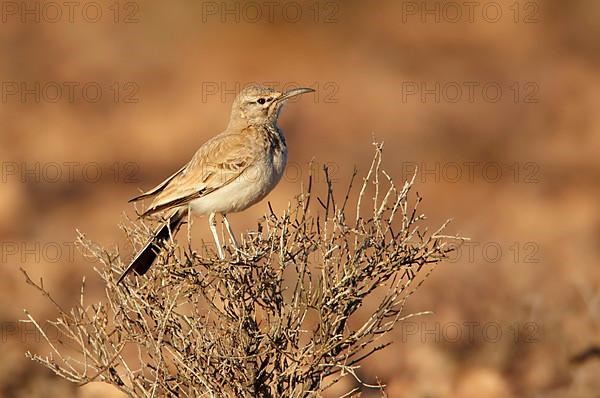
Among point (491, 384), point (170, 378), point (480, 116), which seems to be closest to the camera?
point (170, 378)

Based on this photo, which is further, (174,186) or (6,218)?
(6,218)

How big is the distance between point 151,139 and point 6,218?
15.8ft

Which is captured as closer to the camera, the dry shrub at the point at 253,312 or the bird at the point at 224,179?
the dry shrub at the point at 253,312

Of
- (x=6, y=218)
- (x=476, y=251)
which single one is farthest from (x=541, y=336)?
(x=6, y=218)

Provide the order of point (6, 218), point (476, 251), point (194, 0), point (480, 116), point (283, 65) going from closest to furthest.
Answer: point (476, 251)
point (6, 218)
point (480, 116)
point (283, 65)
point (194, 0)

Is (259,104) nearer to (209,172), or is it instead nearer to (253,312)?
(209,172)

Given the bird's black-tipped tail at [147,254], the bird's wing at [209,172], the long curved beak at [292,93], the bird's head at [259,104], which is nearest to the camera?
the bird's black-tipped tail at [147,254]

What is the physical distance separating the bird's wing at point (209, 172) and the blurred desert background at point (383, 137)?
1.95 metres

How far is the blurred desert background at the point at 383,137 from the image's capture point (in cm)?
952

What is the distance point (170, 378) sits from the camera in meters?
5.74

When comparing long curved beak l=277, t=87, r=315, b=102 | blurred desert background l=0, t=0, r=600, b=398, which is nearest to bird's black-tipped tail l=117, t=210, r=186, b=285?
long curved beak l=277, t=87, r=315, b=102

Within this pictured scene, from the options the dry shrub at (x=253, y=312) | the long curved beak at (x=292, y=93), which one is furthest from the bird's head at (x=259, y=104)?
the dry shrub at (x=253, y=312)

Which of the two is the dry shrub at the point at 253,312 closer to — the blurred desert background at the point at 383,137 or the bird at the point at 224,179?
the bird at the point at 224,179

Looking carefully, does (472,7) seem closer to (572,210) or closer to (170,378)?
(572,210)
